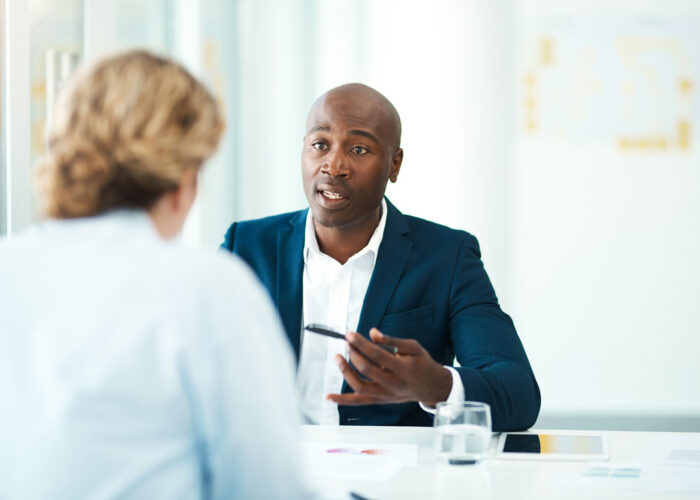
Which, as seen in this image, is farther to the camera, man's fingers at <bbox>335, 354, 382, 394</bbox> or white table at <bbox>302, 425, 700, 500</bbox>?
man's fingers at <bbox>335, 354, 382, 394</bbox>

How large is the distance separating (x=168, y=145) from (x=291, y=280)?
1.33 meters

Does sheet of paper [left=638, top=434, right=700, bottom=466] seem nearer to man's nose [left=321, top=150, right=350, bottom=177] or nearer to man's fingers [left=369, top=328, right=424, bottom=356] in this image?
man's fingers [left=369, top=328, right=424, bottom=356]

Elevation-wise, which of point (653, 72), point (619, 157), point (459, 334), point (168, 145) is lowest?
point (459, 334)

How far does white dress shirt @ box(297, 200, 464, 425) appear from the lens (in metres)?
2.27

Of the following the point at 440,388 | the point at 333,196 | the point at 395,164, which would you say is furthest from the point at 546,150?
the point at 440,388

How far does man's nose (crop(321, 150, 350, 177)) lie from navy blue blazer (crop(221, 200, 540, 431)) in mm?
209

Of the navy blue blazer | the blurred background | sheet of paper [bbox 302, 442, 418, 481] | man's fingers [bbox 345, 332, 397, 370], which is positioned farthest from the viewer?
the blurred background

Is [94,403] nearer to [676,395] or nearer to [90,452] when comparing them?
[90,452]

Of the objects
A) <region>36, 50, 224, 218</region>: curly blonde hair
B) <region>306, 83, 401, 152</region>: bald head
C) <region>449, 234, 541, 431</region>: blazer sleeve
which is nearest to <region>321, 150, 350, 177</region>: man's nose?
<region>306, 83, 401, 152</region>: bald head

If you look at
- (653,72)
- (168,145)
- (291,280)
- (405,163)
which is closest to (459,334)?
(291,280)

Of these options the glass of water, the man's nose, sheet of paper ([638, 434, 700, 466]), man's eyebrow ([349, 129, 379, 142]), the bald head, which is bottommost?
sheet of paper ([638, 434, 700, 466])

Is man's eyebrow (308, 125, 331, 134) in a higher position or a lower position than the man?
higher

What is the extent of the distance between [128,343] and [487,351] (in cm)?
135

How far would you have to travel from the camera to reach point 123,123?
104cm
